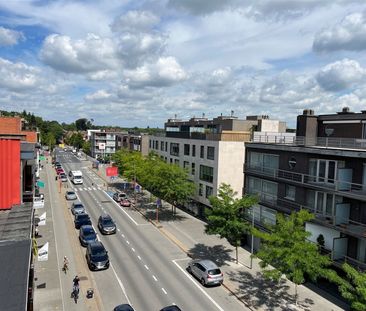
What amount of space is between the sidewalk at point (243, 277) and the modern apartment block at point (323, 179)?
146 inches

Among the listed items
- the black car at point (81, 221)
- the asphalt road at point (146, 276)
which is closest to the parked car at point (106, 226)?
the asphalt road at point (146, 276)

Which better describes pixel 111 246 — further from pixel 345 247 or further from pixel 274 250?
pixel 345 247

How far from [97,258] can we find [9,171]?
1350 centimetres

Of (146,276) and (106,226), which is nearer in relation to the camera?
(146,276)

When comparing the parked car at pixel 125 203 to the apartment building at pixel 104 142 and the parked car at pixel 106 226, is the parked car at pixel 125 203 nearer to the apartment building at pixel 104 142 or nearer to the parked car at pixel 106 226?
the parked car at pixel 106 226

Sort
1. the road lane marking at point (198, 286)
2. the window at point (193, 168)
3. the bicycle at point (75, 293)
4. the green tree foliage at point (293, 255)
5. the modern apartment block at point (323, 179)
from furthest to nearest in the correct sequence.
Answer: the window at point (193, 168) < the modern apartment block at point (323, 179) < the road lane marking at point (198, 286) < the bicycle at point (75, 293) < the green tree foliage at point (293, 255)

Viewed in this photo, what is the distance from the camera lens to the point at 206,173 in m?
50.7

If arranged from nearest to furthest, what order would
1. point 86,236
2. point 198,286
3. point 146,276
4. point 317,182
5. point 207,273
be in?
point 207,273, point 198,286, point 146,276, point 317,182, point 86,236

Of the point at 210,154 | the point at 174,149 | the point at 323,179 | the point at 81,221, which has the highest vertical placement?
the point at 210,154

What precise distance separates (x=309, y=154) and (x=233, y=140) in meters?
14.0

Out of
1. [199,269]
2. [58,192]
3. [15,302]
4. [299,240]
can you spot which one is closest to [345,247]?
[299,240]

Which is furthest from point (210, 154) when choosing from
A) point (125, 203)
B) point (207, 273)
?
point (207, 273)

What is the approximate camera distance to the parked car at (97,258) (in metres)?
32.0

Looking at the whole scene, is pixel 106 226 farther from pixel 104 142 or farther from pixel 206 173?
pixel 104 142
